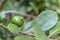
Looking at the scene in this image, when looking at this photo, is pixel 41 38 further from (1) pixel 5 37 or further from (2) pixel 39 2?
(2) pixel 39 2

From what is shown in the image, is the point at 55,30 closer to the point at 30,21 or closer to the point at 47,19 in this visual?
the point at 47,19

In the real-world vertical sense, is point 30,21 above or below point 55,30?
above

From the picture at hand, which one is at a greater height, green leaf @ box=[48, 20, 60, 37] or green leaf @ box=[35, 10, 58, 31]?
green leaf @ box=[35, 10, 58, 31]

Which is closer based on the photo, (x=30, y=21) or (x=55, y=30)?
(x=55, y=30)

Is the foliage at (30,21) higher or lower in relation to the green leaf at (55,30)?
higher

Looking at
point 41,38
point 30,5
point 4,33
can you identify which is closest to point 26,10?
point 30,5

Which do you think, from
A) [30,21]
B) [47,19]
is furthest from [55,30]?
[30,21]

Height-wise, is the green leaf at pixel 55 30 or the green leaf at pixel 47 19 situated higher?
the green leaf at pixel 47 19

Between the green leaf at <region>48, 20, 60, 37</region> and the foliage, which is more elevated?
the foliage
